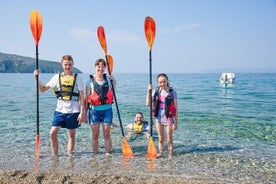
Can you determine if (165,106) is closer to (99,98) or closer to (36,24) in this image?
(99,98)

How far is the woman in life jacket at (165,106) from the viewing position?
6.43m

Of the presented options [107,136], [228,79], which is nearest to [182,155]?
Result: [107,136]

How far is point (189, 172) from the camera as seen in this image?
540 cm

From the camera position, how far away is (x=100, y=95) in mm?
6047

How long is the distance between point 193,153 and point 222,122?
529 cm

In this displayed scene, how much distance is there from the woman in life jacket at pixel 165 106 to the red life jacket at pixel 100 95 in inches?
33.9

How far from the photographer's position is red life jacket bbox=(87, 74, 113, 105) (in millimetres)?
6055

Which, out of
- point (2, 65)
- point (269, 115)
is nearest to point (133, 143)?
point (269, 115)

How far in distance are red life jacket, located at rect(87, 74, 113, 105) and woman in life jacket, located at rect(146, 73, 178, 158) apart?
2.82 ft

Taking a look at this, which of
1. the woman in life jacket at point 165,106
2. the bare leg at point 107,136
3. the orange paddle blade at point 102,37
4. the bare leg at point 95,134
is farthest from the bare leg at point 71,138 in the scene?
the orange paddle blade at point 102,37

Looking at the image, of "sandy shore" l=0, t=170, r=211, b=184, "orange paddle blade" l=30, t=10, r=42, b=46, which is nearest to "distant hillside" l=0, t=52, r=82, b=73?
"orange paddle blade" l=30, t=10, r=42, b=46

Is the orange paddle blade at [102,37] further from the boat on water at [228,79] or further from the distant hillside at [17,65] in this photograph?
the distant hillside at [17,65]

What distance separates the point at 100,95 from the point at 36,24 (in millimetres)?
2135

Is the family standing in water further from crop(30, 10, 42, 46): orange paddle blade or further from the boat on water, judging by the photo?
the boat on water
